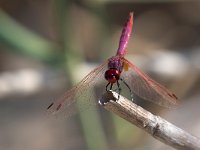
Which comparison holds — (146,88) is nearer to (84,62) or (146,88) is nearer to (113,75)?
(113,75)

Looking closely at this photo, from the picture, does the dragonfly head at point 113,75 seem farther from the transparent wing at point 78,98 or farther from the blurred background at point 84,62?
the blurred background at point 84,62

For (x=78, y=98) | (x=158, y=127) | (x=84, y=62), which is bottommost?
(x=84, y=62)

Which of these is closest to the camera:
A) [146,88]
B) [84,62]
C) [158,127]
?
[158,127]

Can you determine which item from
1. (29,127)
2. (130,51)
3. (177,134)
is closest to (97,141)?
(29,127)

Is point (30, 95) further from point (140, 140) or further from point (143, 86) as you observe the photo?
point (143, 86)

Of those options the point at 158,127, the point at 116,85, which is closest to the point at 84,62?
the point at 116,85

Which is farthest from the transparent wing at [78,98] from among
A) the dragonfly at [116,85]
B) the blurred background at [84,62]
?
the blurred background at [84,62]

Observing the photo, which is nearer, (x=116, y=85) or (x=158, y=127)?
(x=158, y=127)

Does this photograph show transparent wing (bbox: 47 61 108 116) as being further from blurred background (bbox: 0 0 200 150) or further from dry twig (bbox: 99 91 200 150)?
blurred background (bbox: 0 0 200 150)
